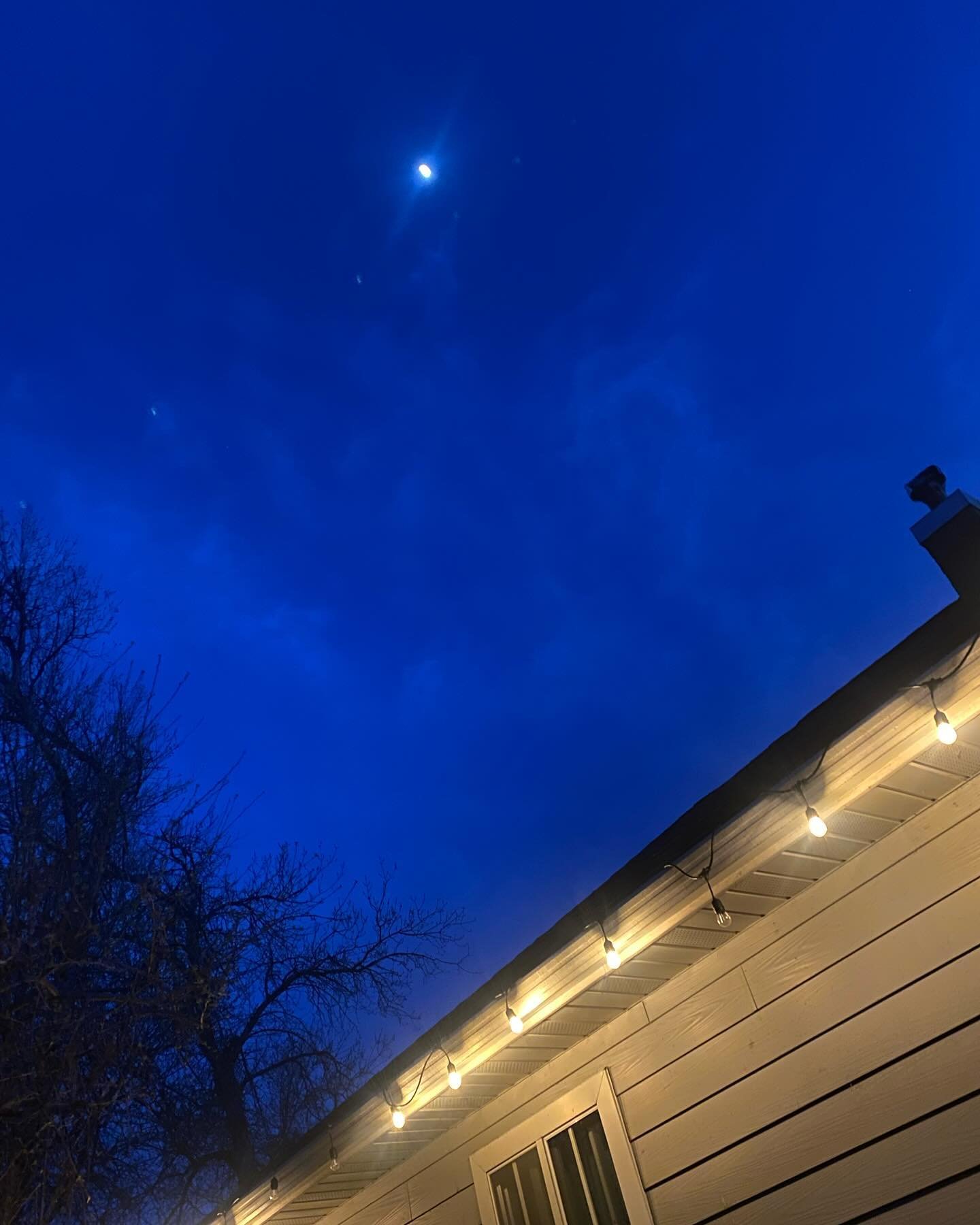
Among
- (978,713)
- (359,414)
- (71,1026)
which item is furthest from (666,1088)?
(359,414)

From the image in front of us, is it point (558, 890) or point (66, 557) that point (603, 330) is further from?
point (66, 557)

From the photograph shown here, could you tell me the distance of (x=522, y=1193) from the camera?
3.87m

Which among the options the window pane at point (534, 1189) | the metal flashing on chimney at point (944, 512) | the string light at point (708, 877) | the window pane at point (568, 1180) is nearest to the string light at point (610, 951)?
the string light at point (708, 877)

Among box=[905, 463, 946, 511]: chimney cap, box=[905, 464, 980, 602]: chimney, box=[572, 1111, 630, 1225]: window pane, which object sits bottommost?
box=[572, 1111, 630, 1225]: window pane

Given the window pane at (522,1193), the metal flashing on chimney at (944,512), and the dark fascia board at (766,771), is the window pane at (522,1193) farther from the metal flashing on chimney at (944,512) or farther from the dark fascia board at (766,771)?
the metal flashing on chimney at (944,512)

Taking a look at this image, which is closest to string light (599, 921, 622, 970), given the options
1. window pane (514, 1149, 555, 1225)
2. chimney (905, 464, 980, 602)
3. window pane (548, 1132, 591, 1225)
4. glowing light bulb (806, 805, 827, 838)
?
glowing light bulb (806, 805, 827, 838)

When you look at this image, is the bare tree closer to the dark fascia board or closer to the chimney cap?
the dark fascia board

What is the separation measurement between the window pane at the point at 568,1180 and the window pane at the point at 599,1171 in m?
0.05

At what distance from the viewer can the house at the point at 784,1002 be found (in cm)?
241

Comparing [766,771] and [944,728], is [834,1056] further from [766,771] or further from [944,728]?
[944,728]

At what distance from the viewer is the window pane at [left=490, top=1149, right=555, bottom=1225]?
3.76m

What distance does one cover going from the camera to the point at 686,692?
10881cm

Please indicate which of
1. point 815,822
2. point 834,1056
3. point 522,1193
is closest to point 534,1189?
point 522,1193

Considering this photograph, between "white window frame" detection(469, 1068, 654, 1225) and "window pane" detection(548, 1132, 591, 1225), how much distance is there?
Result: 0.09 feet
